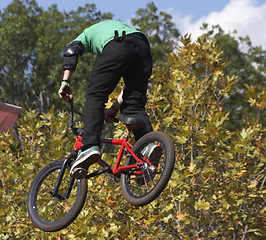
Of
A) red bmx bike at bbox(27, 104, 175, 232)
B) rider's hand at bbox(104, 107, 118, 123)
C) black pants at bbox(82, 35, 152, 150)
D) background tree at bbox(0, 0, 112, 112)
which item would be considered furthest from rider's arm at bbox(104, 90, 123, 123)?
background tree at bbox(0, 0, 112, 112)

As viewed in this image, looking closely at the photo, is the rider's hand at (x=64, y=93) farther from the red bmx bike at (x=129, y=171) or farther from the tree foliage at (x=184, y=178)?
the tree foliage at (x=184, y=178)

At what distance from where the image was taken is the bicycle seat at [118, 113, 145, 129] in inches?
115

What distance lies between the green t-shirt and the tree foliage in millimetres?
1665

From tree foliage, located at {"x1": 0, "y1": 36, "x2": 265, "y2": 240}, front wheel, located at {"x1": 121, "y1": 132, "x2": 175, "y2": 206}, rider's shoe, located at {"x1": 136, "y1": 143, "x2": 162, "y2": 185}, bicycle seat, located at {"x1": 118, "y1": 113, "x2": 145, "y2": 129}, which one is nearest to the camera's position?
front wheel, located at {"x1": 121, "y1": 132, "x2": 175, "y2": 206}

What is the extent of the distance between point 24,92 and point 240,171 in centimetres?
2072

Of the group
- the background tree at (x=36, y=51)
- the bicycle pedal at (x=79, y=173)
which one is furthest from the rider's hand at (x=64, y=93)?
the background tree at (x=36, y=51)

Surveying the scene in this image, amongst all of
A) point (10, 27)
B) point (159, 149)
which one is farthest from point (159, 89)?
point (10, 27)

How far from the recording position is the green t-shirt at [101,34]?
Answer: 9.22 feet

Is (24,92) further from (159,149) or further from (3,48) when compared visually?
(159,149)

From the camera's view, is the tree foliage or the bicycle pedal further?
the tree foliage

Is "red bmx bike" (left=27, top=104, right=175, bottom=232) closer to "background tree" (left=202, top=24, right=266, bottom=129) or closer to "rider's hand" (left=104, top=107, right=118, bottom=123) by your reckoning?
"rider's hand" (left=104, top=107, right=118, bottom=123)

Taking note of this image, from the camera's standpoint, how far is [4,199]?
5.25 metres

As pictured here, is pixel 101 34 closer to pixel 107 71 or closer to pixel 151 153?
pixel 107 71

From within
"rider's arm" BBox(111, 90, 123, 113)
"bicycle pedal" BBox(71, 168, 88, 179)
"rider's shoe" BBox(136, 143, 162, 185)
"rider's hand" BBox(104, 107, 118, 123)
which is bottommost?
"bicycle pedal" BBox(71, 168, 88, 179)
